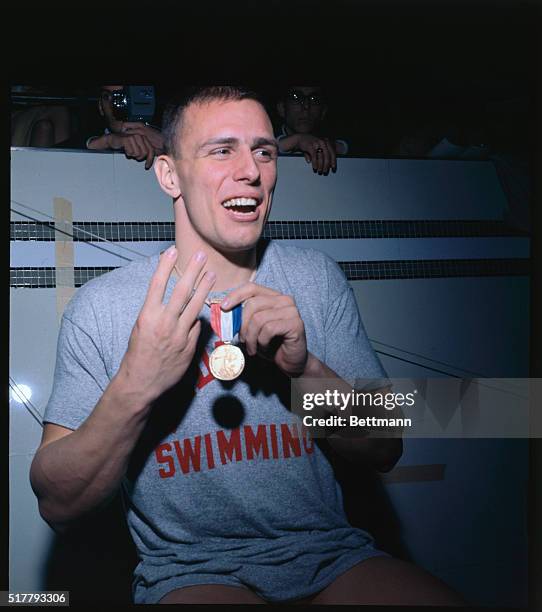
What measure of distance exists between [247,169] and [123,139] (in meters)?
0.31

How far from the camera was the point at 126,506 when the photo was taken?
1340 mm

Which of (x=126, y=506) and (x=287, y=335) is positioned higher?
(x=287, y=335)

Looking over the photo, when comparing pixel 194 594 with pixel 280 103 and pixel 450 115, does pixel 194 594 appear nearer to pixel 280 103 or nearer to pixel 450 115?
pixel 280 103

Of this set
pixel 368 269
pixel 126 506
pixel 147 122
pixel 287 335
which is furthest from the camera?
pixel 368 269

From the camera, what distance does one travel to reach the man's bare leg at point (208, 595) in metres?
1.21

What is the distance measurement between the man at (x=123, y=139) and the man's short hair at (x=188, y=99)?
57mm

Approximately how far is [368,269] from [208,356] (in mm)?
458

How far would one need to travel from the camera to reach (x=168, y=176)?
4.60ft

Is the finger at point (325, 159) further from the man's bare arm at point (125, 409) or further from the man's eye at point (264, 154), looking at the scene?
the man's bare arm at point (125, 409)

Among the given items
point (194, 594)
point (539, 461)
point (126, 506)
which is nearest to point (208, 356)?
point (126, 506)

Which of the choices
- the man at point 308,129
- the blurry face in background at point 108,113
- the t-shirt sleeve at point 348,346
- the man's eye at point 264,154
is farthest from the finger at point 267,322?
the blurry face in background at point 108,113

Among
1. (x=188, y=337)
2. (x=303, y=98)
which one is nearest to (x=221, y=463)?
(x=188, y=337)

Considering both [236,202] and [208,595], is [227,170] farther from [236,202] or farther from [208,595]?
[208,595]

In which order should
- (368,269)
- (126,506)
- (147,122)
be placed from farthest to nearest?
(368,269)
(147,122)
(126,506)
